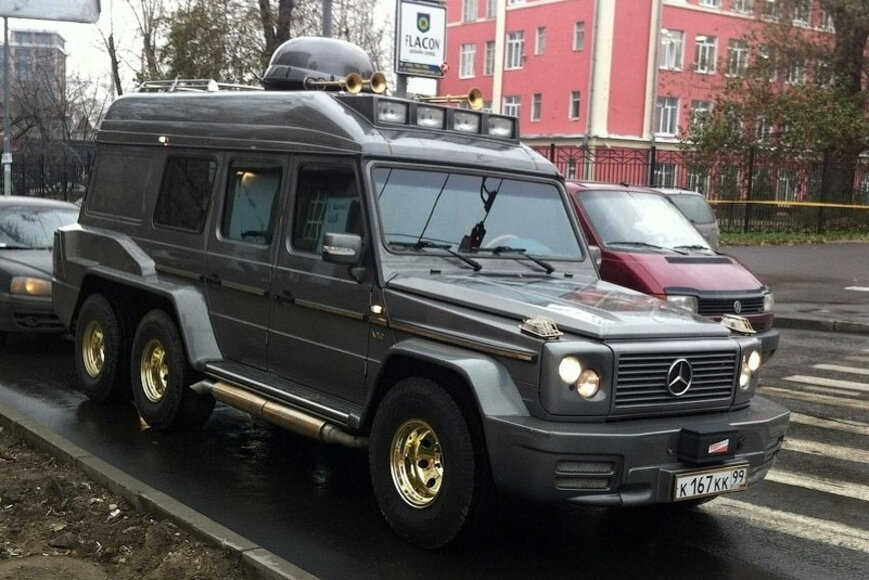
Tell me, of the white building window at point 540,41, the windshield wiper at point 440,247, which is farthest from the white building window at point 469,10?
the windshield wiper at point 440,247

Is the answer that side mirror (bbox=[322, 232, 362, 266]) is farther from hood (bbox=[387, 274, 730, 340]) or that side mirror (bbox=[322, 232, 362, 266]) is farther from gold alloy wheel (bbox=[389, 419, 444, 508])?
gold alloy wheel (bbox=[389, 419, 444, 508])

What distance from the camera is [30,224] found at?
Answer: 12.0 metres

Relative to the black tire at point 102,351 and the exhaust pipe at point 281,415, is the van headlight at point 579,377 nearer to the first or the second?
the exhaust pipe at point 281,415

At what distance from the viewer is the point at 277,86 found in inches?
344

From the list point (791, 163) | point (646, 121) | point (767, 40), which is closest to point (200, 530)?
point (791, 163)

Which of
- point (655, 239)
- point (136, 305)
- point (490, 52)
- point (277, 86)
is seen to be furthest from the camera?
point (490, 52)

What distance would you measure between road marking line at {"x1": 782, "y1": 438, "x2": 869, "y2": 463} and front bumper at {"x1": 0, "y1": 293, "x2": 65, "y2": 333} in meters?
7.27

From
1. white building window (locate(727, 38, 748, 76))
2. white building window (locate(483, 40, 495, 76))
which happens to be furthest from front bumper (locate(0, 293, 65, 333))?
white building window (locate(483, 40, 495, 76))

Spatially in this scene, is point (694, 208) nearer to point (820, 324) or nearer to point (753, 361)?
point (820, 324)

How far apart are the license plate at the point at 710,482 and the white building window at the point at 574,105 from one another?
163 ft

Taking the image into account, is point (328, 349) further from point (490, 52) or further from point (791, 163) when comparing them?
point (490, 52)

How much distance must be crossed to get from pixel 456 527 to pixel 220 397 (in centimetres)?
231

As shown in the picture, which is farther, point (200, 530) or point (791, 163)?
point (791, 163)

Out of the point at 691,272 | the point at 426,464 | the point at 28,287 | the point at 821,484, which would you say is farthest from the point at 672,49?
the point at 426,464
